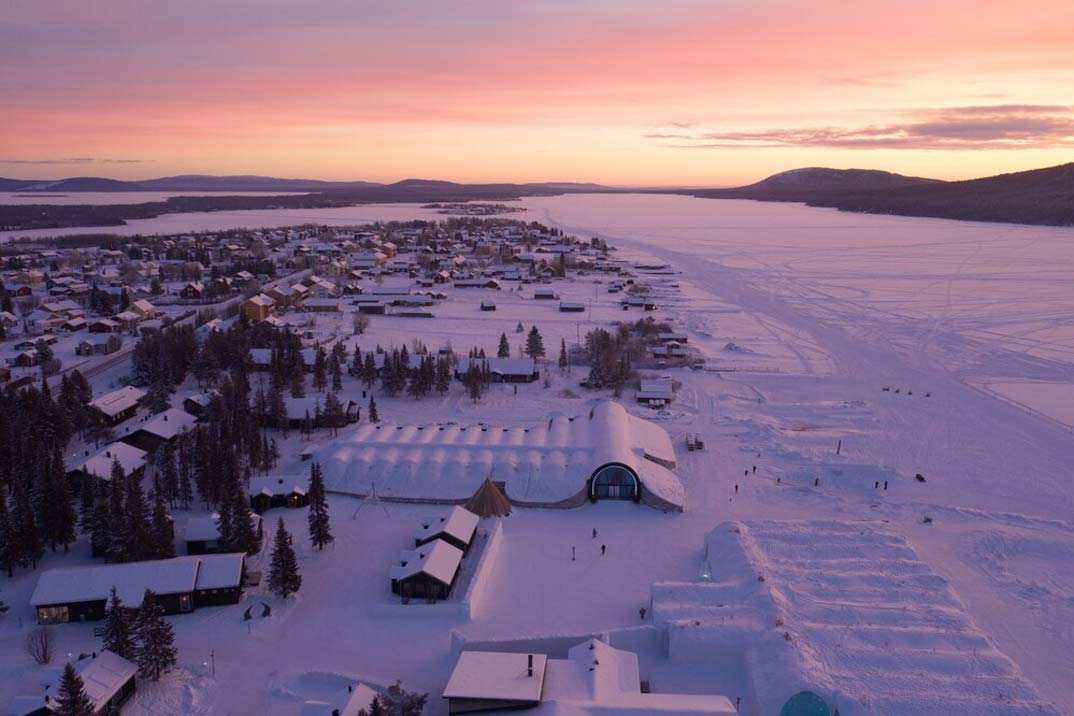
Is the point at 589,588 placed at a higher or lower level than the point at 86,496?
lower

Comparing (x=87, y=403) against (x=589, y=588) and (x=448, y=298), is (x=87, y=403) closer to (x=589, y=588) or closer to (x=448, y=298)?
(x=589, y=588)

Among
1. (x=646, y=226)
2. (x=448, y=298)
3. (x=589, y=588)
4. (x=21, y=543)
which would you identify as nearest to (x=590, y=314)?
(x=448, y=298)

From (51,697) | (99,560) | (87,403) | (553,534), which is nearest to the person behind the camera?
(51,697)

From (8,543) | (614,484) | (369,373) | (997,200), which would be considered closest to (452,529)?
(614,484)

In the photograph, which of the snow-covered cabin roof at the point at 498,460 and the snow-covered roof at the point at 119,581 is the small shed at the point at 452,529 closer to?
the snow-covered cabin roof at the point at 498,460

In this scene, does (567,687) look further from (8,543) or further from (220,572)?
(8,543)

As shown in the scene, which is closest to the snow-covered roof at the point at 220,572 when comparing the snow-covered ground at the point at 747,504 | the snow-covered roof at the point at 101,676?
the snow-covered ground at the point at 747,504
